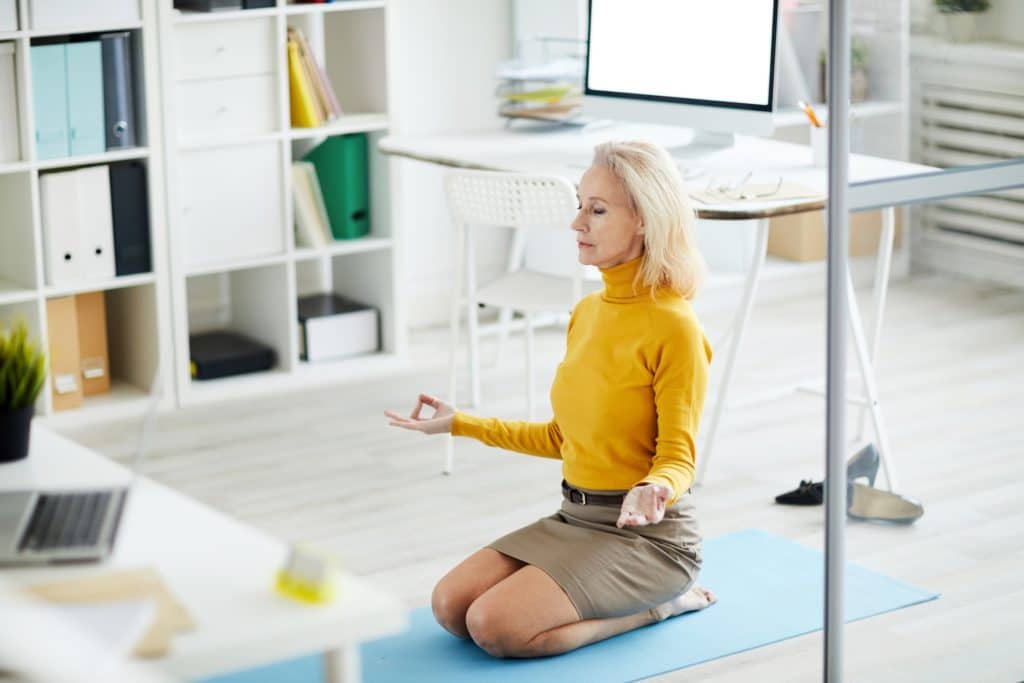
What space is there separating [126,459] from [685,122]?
163cm

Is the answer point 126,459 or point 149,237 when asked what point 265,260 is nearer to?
point 149,237

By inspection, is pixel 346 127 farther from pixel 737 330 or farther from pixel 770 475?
pixel 770 475

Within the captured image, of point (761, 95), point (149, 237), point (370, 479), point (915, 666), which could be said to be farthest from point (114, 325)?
point (915, 666)

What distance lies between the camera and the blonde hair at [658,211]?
297cm

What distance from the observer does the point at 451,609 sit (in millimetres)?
3088

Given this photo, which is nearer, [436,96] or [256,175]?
[256,175]

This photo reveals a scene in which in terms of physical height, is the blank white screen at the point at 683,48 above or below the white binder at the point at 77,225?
above

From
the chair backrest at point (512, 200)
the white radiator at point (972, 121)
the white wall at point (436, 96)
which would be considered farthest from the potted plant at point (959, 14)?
the white wall at point (436, 96)

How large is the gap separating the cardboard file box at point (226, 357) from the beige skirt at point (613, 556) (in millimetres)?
1896

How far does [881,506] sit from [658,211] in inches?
33.3

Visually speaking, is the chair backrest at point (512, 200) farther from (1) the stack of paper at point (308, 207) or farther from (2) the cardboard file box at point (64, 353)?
(2) the cardboard file box at point (64, 353)

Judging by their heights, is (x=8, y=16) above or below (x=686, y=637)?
above

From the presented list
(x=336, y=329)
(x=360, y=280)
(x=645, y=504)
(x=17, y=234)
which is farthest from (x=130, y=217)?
(x=645, y=504)

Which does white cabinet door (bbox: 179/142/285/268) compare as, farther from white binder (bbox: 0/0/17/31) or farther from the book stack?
white binder (bbox: 0/0/17/31)
